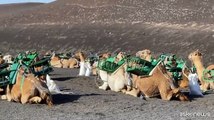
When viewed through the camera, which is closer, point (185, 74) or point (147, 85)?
point (147, 85)

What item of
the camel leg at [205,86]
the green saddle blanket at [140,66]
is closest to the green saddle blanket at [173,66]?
the camel leg at [205,86]

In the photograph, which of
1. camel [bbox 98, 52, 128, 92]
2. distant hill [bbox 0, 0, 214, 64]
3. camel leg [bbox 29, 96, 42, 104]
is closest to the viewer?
camel leg [bbox 29, 96, 42, 104]

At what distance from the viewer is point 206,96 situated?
1938 cm

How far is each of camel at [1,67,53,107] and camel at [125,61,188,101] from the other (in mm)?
2968

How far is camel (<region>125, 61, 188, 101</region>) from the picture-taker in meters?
17.9

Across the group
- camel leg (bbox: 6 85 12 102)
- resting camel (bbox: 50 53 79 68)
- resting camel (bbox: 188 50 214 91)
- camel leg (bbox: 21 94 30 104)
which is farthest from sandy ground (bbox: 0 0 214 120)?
resting camel (bbox: 188 50 214 91)

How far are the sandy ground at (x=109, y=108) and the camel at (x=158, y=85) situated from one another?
241 millimetres

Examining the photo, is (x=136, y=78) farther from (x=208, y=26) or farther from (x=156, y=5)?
(x=156, y=5)

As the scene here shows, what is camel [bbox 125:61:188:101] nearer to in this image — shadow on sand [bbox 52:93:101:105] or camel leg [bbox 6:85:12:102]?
shadow on sand [bbox 52:93:101:105]

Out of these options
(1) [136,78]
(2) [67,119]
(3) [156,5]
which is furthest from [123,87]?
(3) [156,5]

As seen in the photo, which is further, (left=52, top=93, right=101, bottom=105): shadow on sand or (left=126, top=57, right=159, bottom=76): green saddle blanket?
(left=126, top=57, right=159, bottom=76): green saddle blanket

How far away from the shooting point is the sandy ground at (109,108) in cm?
1506

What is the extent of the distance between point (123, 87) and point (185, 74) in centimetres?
237

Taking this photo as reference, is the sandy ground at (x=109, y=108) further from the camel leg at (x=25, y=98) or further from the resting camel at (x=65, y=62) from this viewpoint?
the resting camel at (x=65, y=62)
